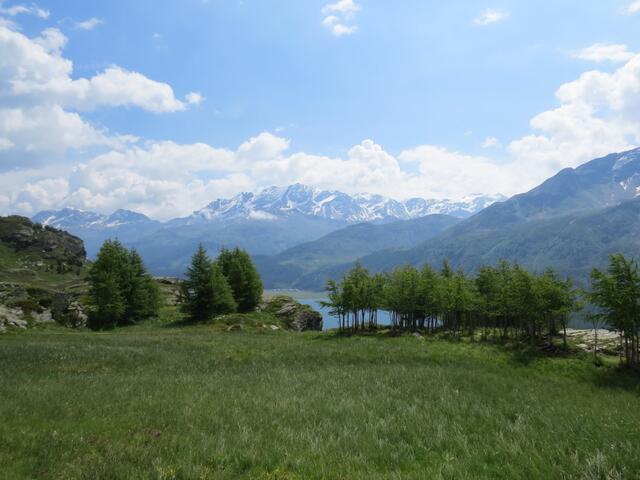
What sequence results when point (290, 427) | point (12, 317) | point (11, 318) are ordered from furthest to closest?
point (12, 317), point (11, 318), point (290, 427)

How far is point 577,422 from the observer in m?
12.5

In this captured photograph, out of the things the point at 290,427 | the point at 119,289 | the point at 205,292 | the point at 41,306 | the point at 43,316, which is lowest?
the point at 43,316

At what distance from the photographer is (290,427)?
1161 centimetres

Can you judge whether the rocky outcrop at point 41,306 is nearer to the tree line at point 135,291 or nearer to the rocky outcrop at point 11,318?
the rocky outcrop at point 11,318

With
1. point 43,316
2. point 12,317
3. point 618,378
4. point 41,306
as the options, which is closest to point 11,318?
point 12,317

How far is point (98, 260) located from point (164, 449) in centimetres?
6590

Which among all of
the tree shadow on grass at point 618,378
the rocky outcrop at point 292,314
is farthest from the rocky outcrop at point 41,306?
the tree shadow on grass at point 618,378

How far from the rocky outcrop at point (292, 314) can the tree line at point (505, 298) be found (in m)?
16.9

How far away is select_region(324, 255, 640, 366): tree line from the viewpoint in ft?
117

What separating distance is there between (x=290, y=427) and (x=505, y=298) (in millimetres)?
42376

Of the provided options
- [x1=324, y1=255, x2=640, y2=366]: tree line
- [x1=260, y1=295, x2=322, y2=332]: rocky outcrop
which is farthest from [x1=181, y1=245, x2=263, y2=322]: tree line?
[x1=324, y1=255, x2=640, y2=366]: tree line

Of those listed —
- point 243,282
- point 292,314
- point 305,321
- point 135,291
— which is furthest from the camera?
point 305,321

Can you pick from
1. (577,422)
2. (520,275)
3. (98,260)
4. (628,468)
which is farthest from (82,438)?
(98,260)

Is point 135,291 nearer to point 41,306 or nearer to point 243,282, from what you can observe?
point 41,306
